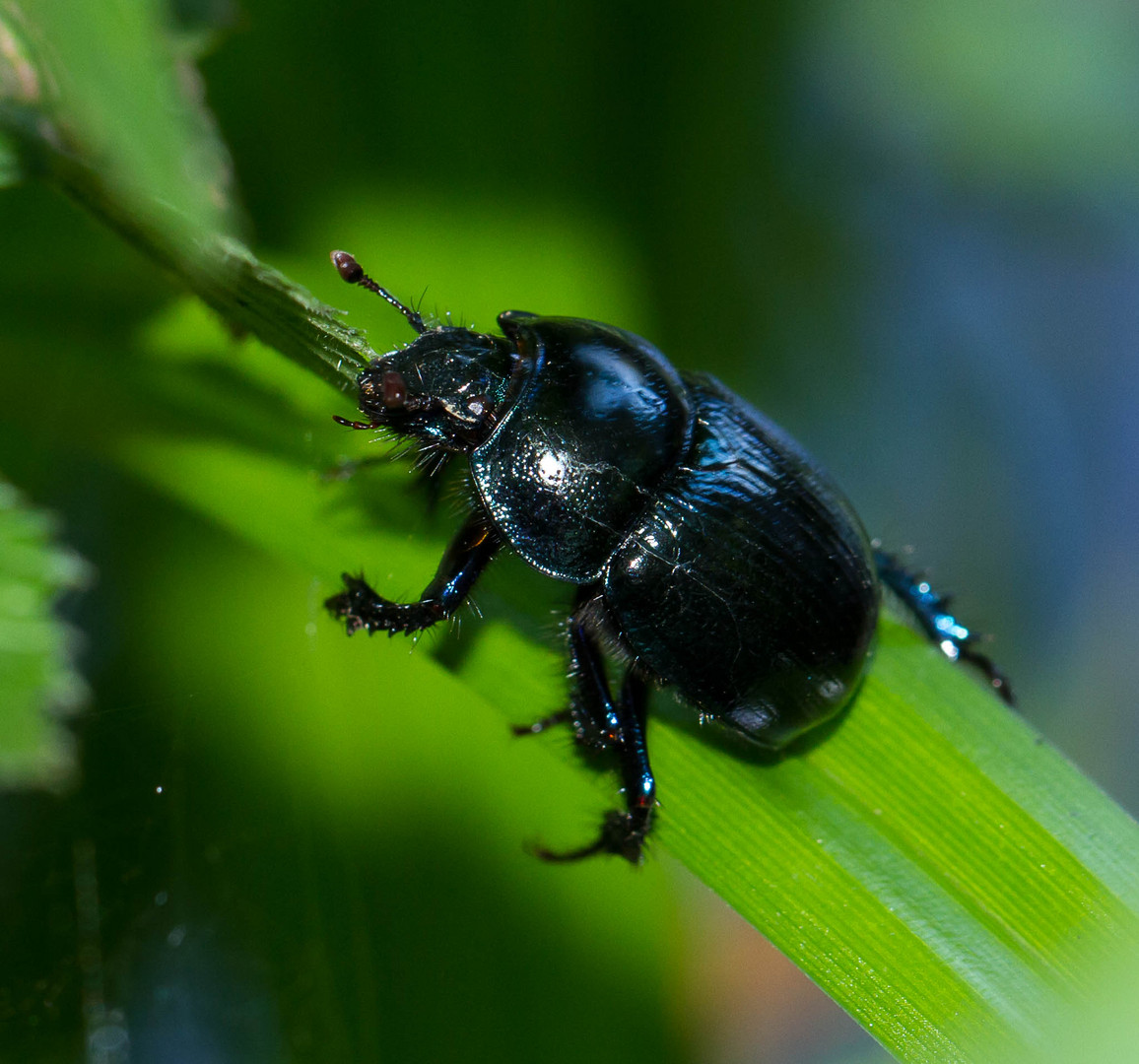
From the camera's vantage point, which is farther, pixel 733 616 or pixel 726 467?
pixel 726 467

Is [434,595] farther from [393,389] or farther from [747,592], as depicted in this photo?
[747,592]

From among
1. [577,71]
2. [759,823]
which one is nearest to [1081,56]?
[577,71]

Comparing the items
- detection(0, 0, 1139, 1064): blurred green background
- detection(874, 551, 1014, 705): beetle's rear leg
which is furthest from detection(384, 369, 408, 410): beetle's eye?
detection(874, 551, 1014, 705): beetle's rear leg

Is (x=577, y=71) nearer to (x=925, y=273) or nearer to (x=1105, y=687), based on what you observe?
(x=925, y=273)

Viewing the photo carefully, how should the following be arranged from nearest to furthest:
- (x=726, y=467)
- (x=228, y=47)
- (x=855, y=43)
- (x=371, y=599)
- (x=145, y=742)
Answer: (x=145, y=742), (x=371, y=599), (x=726, y=467), (x=228, y=47), (x=855, y=43)

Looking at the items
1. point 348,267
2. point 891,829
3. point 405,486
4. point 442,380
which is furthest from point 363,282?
point 891,829

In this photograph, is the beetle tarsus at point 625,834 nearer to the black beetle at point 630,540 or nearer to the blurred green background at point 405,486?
the black beetle at point 630,540

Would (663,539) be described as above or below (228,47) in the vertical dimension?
below
